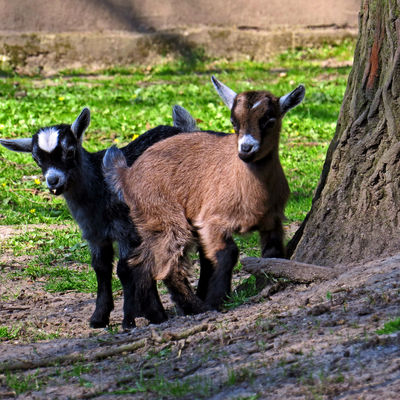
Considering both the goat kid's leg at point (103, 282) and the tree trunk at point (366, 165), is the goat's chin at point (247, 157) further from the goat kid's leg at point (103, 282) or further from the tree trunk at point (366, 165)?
the goat kid's leg at point (103, 282)

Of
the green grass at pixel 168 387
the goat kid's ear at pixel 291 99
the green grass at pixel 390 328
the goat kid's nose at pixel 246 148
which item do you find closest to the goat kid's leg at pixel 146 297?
the goat kid's nose at pixel 246 148

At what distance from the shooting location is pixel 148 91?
11867mm

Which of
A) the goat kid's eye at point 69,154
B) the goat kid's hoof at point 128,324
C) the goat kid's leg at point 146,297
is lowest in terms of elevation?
the goat kid's hoof at point 128,324

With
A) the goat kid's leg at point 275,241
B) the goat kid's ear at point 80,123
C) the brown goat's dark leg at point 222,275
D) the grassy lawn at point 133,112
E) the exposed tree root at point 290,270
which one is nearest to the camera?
the exposed tree root at point 290,270

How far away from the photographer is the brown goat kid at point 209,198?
520 centimetres

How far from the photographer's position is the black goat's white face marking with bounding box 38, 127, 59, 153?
5.73m

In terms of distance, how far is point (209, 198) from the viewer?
5352 millimetres

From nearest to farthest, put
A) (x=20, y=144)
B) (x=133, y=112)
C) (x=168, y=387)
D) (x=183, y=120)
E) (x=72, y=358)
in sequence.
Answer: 1. (x=168, y=387)
2. (x=72, y=358)
3. (x=20, y=144)
4. (x=183, y=120)
5. (x=133, y=112)

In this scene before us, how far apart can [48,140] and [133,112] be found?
5134mm

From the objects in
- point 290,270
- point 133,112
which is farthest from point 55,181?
point 133,112

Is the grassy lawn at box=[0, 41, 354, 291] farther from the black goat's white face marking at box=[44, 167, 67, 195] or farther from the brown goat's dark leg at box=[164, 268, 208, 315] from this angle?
the brown goat's dark leg at box=[164, 268, 208, 315]

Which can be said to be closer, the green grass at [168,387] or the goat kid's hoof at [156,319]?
the green grass at [168,387]

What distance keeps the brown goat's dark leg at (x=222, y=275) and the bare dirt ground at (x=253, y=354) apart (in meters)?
0.29

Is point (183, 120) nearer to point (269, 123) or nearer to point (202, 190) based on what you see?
point (202, 190)
